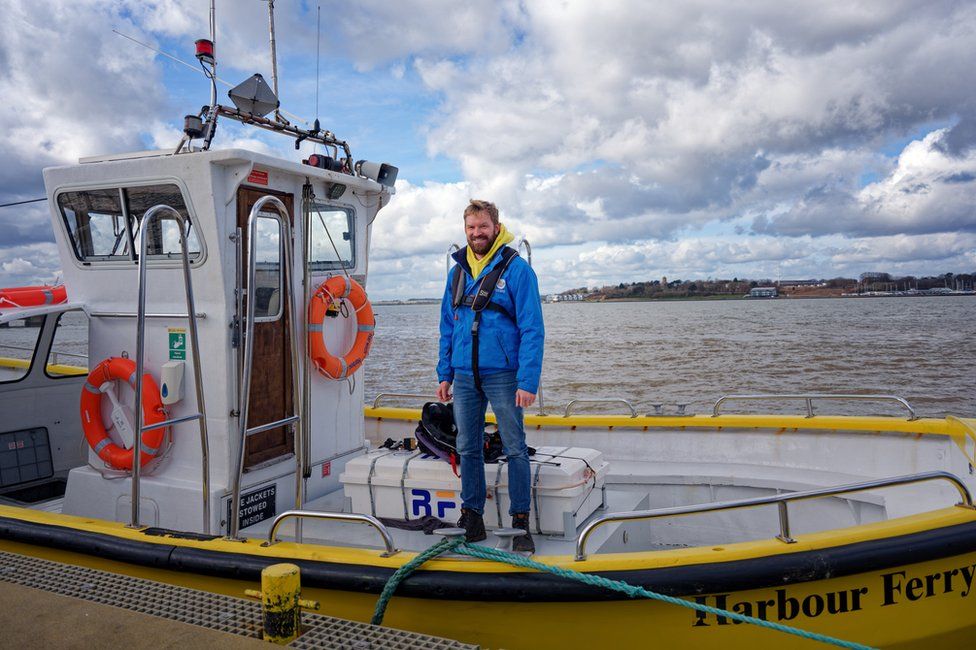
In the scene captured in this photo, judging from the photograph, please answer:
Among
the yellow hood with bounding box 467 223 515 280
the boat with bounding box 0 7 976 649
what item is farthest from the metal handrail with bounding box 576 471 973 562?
the yellow hood with bounding box 467 223 515 280

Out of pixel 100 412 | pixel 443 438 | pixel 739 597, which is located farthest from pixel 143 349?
pixel 739 597

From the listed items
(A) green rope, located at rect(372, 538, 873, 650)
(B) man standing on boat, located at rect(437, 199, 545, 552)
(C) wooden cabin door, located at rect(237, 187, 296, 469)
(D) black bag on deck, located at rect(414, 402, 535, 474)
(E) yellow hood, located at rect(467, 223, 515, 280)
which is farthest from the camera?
(C) wooden cabin door, located at rect(237, 187, 296, 469)

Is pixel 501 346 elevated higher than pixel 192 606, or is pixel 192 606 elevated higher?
pixel 501 346

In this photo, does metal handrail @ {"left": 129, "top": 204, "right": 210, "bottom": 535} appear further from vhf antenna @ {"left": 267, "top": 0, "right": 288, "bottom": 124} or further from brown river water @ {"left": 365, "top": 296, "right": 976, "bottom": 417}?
brown river water @ {"left": 365, "top": 296, "right": 976, "bottom": 417}

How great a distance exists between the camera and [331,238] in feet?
15.7

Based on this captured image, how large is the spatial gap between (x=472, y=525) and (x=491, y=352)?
36.4 inches

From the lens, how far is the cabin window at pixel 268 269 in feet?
13.8

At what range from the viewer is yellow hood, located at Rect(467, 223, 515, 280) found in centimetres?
340

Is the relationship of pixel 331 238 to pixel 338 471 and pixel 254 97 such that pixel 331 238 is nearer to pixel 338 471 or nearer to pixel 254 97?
pixel 254 97

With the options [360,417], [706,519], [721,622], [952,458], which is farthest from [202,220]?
[952,458]

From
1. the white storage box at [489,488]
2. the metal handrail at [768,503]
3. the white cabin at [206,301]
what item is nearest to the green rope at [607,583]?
the metal handrail at [768,503]

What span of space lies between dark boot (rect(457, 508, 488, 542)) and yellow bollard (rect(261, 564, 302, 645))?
1.27 meters

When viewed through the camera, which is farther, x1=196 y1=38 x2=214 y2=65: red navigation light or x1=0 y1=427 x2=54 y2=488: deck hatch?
x1=0 y1=427 x2=54 y2=488: deck hatch

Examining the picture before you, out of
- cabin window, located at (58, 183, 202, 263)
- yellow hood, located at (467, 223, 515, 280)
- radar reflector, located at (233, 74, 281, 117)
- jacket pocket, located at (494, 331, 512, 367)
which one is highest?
radar reflector, located at (233, 74, 281, 117)
